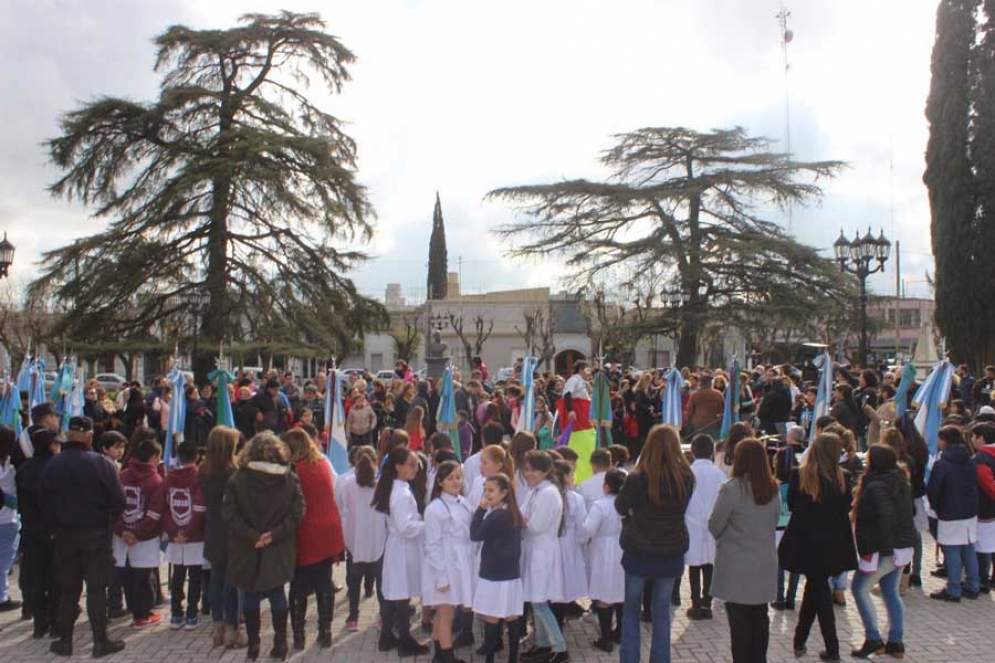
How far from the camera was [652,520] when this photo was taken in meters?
6.14

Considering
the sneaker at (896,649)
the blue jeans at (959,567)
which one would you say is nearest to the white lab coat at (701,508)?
the sneaker at (896,649)

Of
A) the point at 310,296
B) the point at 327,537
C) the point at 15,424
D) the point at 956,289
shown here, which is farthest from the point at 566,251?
the point at 327,537

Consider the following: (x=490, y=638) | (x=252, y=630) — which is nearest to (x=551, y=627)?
(x=490, y=638)

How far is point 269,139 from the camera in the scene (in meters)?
27.2

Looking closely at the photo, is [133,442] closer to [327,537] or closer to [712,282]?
[327,537]

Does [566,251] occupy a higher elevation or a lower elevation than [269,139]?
lower

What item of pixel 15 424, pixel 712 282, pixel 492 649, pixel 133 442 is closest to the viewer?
pixel 492 649

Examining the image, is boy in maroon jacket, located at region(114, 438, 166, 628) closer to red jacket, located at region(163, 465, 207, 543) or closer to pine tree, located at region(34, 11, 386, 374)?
red jacket, located at region(163, 465, 207, 543)

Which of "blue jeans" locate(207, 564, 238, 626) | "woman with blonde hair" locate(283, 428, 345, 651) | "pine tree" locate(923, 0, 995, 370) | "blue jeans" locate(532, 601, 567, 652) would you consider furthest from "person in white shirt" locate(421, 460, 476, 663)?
"pine tree" locate(923, 0, 995, 370)

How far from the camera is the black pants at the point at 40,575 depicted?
7680 millimetres

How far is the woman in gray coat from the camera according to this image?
6047 millimetres

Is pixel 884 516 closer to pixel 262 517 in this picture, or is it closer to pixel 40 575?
pixel 262 517

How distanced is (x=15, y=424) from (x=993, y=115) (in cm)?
2762

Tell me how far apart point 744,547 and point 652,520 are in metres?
0.65
